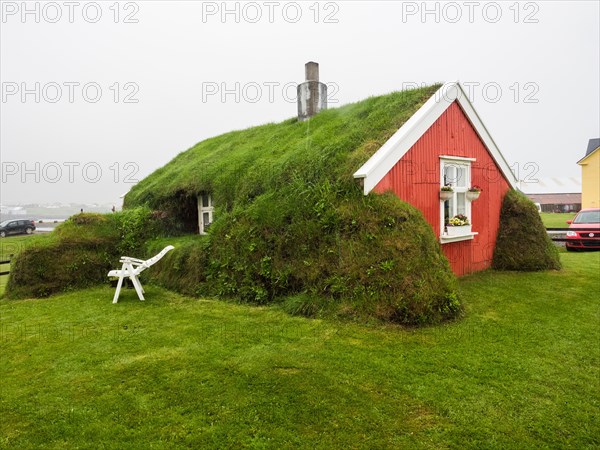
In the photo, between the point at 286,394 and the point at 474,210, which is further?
the point at 474,210

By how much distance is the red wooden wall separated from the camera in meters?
8.66

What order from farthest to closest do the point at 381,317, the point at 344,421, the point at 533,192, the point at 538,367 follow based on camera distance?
the point at 533,192, the point at 381,317, the point at 538,367, the point at 344,421

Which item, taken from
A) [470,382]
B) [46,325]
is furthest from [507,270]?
[46,325]

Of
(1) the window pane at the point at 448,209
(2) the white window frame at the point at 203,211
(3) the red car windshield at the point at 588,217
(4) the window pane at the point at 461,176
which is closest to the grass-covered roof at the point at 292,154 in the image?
(2) the white window frame at the point at 203,211

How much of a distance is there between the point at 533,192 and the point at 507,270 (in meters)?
64.7

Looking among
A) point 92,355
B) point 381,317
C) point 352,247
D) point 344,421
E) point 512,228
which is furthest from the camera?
point 512,228

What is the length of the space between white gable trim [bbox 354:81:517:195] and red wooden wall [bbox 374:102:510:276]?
0.50 ft

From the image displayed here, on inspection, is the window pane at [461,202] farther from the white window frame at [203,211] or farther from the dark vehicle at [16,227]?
the dark vehicle at [16,227]

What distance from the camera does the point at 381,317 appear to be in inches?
259

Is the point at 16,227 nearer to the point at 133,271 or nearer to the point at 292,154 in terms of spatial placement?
the point at 133,271

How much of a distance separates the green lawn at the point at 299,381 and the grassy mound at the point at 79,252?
322cm

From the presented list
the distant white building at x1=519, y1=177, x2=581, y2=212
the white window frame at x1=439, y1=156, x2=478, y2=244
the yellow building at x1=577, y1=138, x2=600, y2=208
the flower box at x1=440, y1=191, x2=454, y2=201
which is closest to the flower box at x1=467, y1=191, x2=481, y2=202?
the white window frame at x1=439, y1=156, x2=478, y2=244

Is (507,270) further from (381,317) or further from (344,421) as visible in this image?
(344,421)

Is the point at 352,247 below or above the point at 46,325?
above
